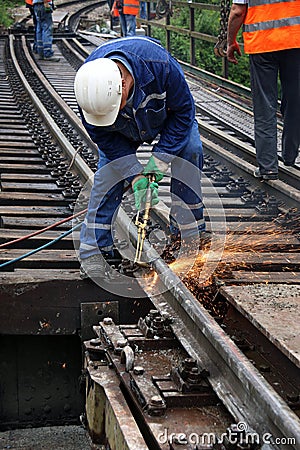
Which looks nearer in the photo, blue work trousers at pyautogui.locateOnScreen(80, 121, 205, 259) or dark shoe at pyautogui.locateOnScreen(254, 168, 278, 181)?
blue work trousers at pyautogui.locateOnScreen(80, 121, 205, 259)

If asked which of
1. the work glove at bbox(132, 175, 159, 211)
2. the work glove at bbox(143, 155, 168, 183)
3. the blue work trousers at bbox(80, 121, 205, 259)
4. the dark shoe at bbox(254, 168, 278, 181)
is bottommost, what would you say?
the dark shoe at bbox(254, 168, 278, 181)

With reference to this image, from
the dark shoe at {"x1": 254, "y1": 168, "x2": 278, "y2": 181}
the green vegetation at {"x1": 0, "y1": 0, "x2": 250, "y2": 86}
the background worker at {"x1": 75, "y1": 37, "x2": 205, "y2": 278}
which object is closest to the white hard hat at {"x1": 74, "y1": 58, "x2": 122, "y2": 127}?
the background worker at {"x1": 75, "y1": 37, "x2": 205, "y2": 278}

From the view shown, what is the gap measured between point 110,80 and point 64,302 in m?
1.12

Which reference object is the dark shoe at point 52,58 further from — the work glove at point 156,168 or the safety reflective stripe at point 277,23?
the work glove at point 156,168

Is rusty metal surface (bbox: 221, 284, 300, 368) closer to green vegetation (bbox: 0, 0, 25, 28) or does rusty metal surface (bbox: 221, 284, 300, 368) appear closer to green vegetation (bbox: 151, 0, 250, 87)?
green vegetation (bbox: 151, 0, 250, 87)

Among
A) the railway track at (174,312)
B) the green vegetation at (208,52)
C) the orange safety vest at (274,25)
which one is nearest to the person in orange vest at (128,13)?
the green vegetation at (208,52)

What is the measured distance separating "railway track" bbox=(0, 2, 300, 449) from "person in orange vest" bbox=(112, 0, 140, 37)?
856 cm

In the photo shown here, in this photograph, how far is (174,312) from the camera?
388cm

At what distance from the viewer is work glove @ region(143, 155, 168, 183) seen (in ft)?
14.5

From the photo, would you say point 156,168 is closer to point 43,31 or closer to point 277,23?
point 277,23

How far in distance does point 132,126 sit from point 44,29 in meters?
11.7

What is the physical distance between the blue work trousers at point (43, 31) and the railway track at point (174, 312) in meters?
8.75

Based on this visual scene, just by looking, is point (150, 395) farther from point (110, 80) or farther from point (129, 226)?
point (129, 226)

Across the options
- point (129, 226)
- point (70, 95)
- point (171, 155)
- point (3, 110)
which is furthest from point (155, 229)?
point (70, 95)
